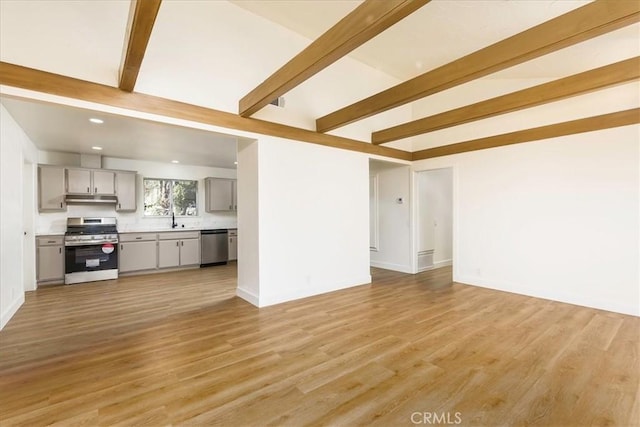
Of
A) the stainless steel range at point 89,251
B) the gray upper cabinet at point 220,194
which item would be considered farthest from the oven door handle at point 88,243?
the gray upper cabinet at point 220,194

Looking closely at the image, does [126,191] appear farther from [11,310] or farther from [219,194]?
[11,310]

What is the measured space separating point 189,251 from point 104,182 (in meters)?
2.26

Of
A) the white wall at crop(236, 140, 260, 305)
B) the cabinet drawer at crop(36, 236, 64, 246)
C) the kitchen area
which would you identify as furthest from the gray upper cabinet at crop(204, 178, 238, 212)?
the white wall at crop(236, 140, 260, 305)

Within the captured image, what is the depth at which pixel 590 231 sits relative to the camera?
375cm

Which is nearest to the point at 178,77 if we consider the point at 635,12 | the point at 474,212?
the point at 635,12

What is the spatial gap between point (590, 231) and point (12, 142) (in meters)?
7.62

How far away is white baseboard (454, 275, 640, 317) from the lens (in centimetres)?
345

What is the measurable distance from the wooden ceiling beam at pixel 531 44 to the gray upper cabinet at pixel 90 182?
5978 mm

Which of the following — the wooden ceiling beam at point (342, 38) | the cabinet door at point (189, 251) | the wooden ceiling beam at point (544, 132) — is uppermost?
the wooden ceiling beam at point (342, 38)

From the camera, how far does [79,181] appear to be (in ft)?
18.1

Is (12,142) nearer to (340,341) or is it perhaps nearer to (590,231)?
(340,341)

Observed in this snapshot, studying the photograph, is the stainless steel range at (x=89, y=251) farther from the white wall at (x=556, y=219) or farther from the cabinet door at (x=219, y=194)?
the white wall at (x=556, y=219)

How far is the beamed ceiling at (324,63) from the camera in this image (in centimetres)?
215

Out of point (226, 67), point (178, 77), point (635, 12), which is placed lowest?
point (635, 12)
